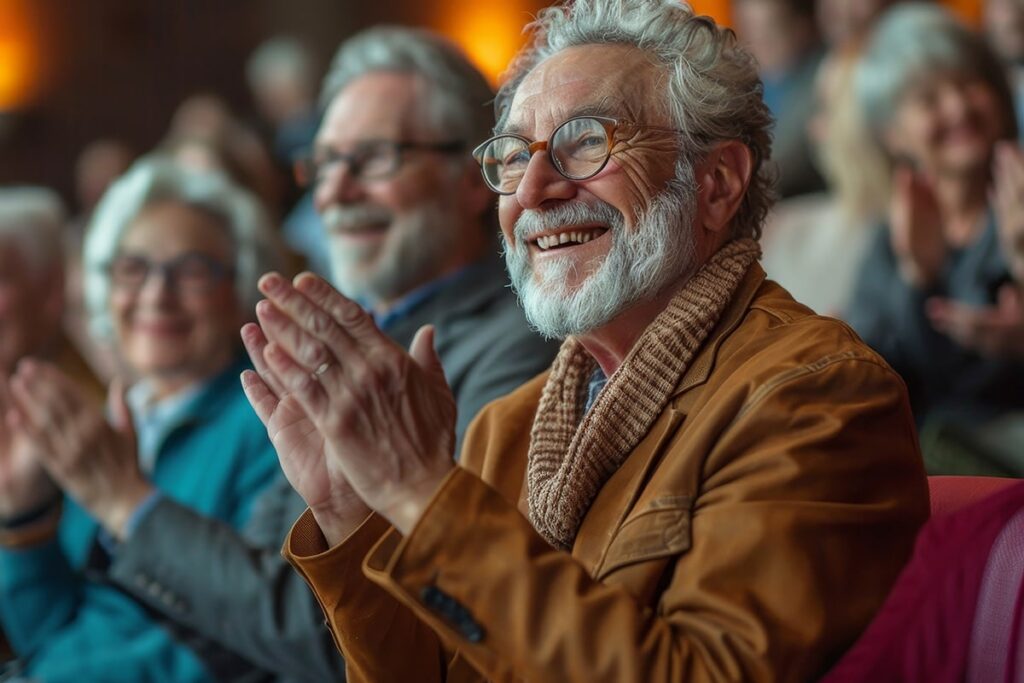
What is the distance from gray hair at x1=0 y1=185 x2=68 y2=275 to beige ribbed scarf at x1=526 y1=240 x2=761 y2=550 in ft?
8.45

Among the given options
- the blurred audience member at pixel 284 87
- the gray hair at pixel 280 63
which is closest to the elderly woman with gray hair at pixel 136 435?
the blurred audience member at pixel 284 87

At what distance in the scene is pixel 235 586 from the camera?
220 centimetres

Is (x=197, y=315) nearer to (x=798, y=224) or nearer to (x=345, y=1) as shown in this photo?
Result: (x=798, y=224)

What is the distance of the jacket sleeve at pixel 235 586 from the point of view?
2121mm

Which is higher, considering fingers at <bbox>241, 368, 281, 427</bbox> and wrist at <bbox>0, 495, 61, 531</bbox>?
fingers at <bbox>241, 368, 281, 427</bbox>

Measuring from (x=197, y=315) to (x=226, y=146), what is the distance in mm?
3017

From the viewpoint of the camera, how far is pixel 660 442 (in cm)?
142

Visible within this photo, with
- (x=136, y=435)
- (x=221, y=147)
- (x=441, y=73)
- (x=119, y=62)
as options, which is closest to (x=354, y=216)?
(x=441, y=73)

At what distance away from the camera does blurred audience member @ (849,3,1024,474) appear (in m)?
3.26

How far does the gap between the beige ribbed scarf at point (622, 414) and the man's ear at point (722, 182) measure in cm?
8

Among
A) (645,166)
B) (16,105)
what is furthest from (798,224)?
(16,105)

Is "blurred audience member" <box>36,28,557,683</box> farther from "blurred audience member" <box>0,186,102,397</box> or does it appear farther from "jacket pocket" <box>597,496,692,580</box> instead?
"blurred audience member" <box>0,186,102,397</box>

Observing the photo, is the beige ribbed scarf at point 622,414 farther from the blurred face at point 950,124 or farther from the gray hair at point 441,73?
the blurred face at point 950,124

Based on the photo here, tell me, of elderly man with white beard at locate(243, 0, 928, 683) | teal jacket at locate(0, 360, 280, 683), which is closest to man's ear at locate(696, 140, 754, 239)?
elderly man with white beard at locate(243, 0, 928, 683)
